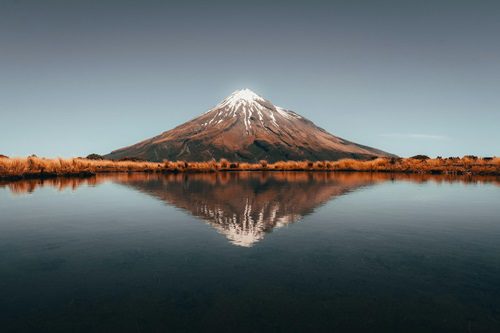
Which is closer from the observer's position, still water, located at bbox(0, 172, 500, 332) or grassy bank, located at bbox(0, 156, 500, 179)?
still water, located at bbox(0, 172, 500, 332)

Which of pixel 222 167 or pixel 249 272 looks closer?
pixel 249 272

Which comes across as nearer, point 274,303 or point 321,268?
point 274,303

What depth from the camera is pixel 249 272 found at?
8773mm

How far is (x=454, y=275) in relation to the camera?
8625 mm

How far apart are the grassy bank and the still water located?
31.5 m

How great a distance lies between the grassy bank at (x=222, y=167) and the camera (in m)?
43.8

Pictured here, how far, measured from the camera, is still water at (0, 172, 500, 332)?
6.39 meters

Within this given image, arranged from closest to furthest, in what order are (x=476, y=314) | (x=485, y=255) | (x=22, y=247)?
(x=476, y=314), (x=485, y=255), (x=22, y=247)

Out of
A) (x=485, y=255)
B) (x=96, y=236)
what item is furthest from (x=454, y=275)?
(x=96, y=236)

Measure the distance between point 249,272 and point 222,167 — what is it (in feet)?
216

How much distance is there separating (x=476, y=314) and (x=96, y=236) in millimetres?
11785

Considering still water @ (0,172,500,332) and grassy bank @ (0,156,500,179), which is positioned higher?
grassy bank @ (0,156,500,179)

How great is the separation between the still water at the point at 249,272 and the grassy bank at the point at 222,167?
31.5m

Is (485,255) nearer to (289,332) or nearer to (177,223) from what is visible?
(289,332)
